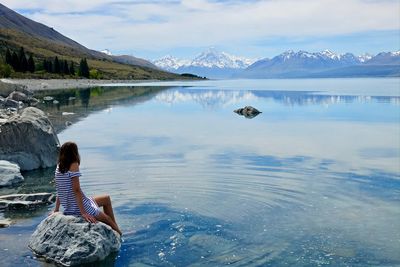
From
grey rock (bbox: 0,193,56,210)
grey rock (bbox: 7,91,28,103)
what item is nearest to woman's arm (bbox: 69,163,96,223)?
grey rock (bbox: 0,193,56,210)

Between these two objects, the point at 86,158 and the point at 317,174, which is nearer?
the point at 317,174

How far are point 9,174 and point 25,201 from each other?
468 cm

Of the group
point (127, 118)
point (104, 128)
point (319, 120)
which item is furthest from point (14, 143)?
point (319, 120)

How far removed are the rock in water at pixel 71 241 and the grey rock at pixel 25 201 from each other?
4.69 m

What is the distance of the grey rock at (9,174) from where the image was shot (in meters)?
22.9

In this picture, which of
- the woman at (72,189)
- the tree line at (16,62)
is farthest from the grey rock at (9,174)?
the tree line at (16,62)

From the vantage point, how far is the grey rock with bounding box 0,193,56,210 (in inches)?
744

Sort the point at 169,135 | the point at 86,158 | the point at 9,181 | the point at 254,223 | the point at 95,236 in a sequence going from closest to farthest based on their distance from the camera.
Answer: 1. the point at 95,236
2. the point at 254,223
3. the point at 9,181
4. the point at 86,158
5. the point at 169,135

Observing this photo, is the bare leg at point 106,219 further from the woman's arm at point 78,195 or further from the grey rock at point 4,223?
the grey rock at point 4,223

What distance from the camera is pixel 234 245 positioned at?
15.2 meters

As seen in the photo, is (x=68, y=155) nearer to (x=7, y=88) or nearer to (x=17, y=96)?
(x=17, y=96)

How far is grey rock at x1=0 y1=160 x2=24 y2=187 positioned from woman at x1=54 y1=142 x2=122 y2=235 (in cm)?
901

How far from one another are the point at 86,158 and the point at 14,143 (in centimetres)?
484

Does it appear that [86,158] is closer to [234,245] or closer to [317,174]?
[317,174]
